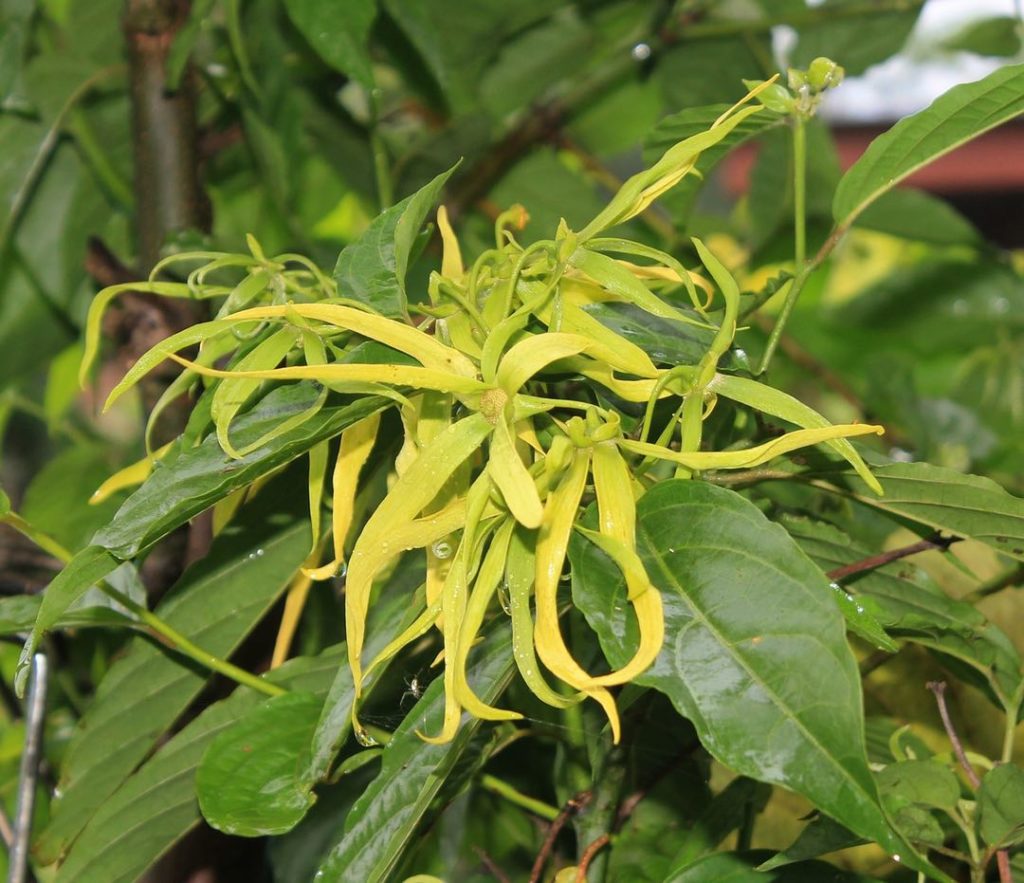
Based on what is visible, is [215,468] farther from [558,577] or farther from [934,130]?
[934,130]

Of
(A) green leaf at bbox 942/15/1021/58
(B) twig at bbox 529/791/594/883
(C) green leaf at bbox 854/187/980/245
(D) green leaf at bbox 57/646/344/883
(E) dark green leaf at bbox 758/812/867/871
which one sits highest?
(E) dark green leaf at bbox 758/812/867/871

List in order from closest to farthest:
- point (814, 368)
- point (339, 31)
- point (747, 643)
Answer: point (747, 643) < point (339, 31) < point (814, 368)

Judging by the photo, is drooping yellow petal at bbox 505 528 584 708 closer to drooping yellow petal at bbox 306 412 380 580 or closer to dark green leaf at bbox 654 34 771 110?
drooping yellow petal at bbox 306 412 380 580

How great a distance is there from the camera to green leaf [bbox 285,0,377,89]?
0.48 m

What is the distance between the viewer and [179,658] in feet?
1.30

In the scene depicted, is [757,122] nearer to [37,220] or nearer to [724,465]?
[724,465]

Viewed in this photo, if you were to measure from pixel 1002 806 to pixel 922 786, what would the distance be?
0.9 inches

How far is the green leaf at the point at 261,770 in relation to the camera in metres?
0.32

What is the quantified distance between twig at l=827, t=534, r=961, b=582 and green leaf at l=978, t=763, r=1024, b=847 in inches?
2.7

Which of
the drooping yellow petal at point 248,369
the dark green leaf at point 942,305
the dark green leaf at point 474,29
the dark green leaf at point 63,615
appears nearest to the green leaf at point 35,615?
the dark green leaf at point 63,615

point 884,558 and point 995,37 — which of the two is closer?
point 884,558

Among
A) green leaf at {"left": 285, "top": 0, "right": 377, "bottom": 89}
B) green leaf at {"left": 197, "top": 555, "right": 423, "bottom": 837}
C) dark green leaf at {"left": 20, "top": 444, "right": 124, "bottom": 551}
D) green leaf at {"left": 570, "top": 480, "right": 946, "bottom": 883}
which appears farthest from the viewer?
dark green leaf at {"left": 20, "top": 444, "right": 124, "bottom": 551}

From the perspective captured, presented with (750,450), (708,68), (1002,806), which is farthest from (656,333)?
(708,68)

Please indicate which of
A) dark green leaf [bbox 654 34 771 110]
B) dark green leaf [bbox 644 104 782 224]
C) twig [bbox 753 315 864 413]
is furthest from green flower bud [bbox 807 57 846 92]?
twig [bbox 753 315 864 413]
